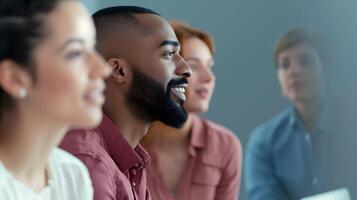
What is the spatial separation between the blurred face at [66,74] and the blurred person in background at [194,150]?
0.69 metres

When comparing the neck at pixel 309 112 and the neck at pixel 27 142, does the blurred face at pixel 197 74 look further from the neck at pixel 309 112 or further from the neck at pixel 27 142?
the neck at pixel 27 142

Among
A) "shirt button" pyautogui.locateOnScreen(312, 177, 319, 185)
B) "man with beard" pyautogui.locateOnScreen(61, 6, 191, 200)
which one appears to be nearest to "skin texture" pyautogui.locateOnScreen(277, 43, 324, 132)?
"shirt button" pyautogui.locateOnScreen(312, 177, 319, 185)

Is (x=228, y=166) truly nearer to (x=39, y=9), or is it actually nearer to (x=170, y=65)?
(x=170, y=65)

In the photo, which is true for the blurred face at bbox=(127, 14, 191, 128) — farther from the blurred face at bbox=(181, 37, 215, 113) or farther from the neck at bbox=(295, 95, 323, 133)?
the neck at bbox=(295, 95, 323, 133)

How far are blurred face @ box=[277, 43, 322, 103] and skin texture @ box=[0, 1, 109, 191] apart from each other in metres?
1.05

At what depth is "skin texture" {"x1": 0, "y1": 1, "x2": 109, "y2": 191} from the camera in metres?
0.54

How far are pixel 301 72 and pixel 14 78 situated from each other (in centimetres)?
109

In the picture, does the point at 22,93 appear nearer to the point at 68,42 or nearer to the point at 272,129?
the point at 68,42

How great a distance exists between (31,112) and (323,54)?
1153 millimetres

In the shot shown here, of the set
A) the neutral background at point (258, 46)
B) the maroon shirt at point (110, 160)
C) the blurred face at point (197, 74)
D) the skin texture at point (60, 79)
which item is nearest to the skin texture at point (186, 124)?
the blurred face at point (197, 74)

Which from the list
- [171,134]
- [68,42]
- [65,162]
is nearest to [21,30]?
[68,42]

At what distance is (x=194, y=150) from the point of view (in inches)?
52.1

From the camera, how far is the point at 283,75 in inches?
62.6

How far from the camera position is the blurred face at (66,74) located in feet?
1.79
